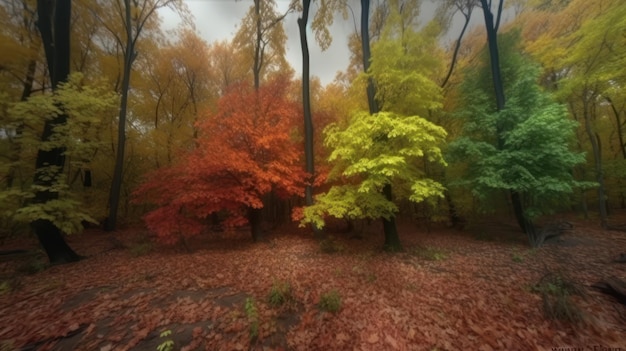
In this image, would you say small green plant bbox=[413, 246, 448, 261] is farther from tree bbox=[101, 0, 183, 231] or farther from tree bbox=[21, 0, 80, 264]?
tree bbox=[101, 0, 183, 231]

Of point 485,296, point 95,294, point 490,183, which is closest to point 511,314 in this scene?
point 485,296

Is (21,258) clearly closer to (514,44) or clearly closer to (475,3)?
(514,44)

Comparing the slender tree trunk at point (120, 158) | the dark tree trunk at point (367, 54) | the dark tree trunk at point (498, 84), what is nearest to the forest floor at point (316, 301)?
the dark tree trunk at point (498, 84)

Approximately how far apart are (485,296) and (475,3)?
16051 millimetres

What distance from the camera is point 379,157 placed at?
730cm

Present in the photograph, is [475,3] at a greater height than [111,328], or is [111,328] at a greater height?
[475,3]

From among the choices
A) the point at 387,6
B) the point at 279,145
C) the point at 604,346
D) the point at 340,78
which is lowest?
the point at 604,346

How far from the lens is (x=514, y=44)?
11.0 m

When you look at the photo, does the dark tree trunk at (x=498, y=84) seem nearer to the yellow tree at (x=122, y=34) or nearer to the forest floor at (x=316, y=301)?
the forest floor at (x=316, y=301)

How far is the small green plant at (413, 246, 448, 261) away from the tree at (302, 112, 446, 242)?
0.77 meters

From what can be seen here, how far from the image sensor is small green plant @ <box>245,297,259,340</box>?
4005mm

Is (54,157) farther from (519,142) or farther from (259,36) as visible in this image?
(519,142)

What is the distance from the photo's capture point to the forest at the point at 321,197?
4238mm

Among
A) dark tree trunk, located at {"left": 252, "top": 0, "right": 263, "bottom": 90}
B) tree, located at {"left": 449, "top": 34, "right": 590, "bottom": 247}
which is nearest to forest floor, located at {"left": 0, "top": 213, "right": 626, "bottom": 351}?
tree, located at {"left": 449, "top": 34, "right": 590, "bottom": 247}
